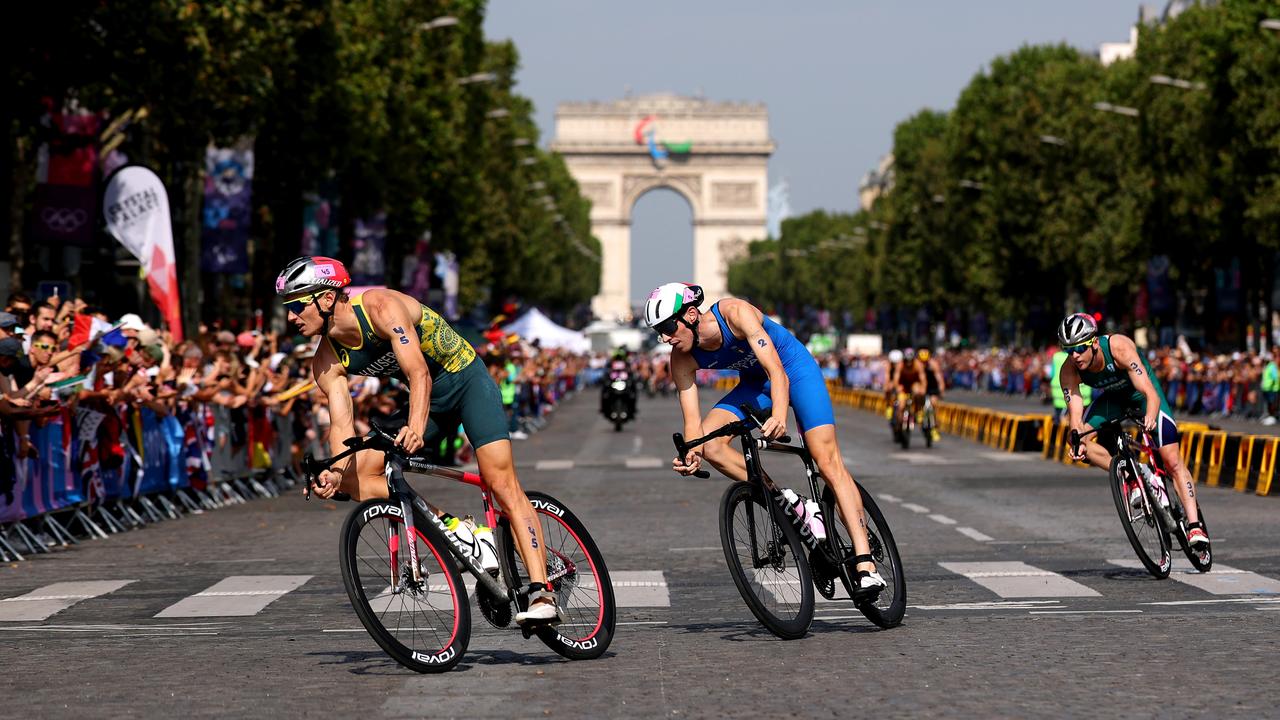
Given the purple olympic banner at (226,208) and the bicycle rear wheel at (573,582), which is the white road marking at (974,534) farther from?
the purple olympic banner at (226,208)

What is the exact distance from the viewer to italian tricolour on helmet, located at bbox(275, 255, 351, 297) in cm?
873

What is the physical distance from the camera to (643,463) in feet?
103

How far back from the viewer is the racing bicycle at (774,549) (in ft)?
32.0

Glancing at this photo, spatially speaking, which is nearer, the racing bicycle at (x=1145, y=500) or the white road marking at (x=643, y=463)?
the racing bicycle at (x=1145, y=500)

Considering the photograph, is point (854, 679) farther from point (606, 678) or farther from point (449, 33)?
point (449, 33)

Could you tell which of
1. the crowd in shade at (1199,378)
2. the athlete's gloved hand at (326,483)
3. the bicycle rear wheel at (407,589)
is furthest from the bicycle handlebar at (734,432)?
the crowd in shade at (1199,378)

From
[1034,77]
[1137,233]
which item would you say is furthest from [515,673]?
[1034,77]

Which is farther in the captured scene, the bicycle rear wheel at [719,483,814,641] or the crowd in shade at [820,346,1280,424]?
the crowd in shade at [820,346,1280,424]

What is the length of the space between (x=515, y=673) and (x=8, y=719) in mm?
1916

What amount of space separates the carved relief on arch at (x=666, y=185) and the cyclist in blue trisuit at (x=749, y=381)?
170581 millimetres

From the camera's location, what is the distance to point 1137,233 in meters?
63.5

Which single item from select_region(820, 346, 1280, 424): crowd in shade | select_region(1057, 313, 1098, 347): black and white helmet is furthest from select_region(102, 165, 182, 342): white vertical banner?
select_region(820, 346, 1280, 424): crowd in shade

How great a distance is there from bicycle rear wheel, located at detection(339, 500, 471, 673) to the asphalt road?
121 millimetres

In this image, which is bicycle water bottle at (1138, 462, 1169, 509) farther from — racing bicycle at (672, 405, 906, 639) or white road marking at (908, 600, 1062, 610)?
racing bicycle at (672, 405, 906, 639)
